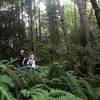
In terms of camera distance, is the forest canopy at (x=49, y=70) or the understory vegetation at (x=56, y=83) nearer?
the understory vegetation at (x=56, y=83)

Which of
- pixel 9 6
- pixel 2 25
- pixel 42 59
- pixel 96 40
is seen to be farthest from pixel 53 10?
pixel 96 40

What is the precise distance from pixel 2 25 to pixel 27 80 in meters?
13.9

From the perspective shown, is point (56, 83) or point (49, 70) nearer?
point (56, 83)

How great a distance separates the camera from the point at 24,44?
75.4ft

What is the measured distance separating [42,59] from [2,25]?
485 centimetres

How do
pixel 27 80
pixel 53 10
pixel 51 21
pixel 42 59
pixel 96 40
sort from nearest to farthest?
pixel 27 80 < pixel 96 40 < pixel 42 59 < pixel 53 10 < pixel 51 21

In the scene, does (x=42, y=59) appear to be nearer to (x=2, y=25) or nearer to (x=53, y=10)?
(x=2, y=25)

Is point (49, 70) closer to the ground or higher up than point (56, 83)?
higher up

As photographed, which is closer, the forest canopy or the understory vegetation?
the understory vegetation

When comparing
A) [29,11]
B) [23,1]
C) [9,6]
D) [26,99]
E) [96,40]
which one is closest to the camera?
[26,99]

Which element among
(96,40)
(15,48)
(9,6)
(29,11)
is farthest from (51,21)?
(96,40)

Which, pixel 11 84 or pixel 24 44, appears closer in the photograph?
pixel 11 84

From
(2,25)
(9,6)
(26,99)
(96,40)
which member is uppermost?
(9,6)

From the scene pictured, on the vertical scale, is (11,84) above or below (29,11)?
below
